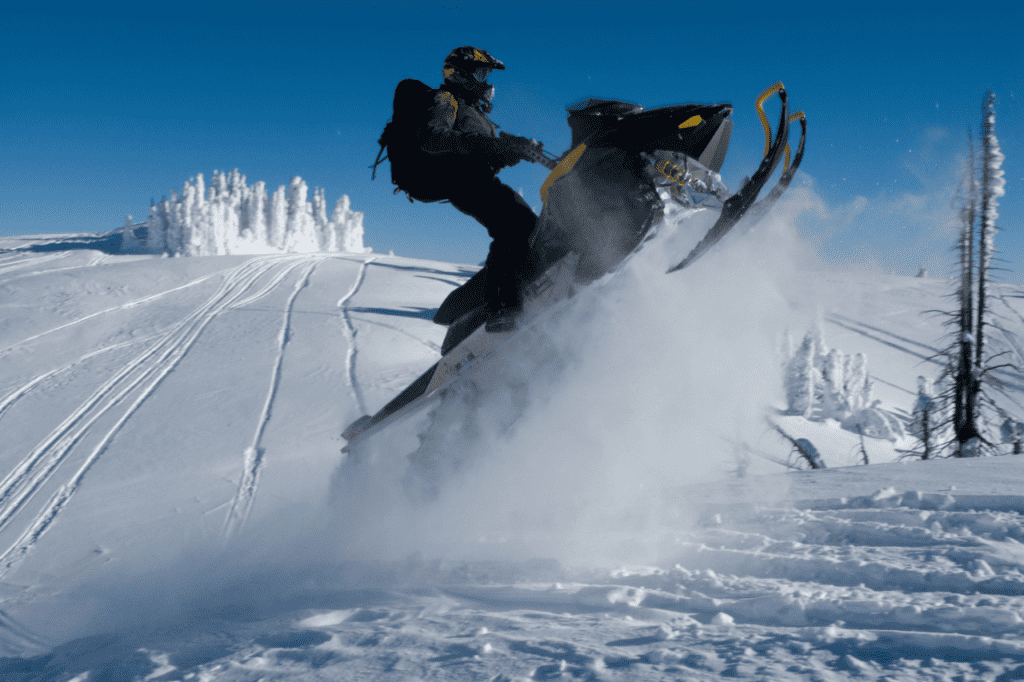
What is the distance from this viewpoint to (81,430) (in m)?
9.41

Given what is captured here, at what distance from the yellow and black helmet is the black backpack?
22 centimetres

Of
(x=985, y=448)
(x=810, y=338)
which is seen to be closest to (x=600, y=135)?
(x=985, y=448)

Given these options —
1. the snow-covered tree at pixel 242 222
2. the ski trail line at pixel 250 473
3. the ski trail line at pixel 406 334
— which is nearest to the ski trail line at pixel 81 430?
the ski trail line at pixel 250 473

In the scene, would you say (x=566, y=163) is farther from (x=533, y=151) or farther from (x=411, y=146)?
(x=411, y=146)

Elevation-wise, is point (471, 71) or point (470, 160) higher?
point (471, 71)

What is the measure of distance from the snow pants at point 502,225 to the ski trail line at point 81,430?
5081mm

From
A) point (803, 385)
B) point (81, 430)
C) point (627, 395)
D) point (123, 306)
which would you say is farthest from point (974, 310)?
point (803, 385)

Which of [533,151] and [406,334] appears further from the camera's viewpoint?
[406,334]

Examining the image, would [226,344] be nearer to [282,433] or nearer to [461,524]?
[282,433]

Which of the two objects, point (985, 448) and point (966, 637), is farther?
point (985, 448)

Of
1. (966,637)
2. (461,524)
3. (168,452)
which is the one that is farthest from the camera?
(168,452)

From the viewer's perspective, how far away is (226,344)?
15172 mm

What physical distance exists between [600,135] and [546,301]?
1.02m

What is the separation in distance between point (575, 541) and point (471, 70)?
2.82 meters
